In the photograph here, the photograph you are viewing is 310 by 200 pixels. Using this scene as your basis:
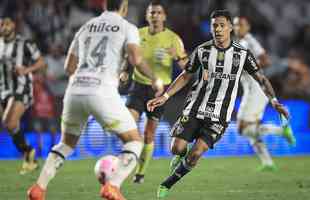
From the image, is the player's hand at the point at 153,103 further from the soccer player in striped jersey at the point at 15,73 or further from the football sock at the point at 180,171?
the soccer player in striped jersey at the point at 15,73

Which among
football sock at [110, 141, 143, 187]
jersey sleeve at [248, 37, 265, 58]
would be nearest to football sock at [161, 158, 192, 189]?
football sock at [110, 141, 143, 187]

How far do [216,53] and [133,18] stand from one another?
10698 millimetres

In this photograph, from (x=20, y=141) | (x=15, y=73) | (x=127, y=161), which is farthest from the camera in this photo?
(x=15, y=73)

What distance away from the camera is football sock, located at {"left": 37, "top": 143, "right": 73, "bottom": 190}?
861 cm

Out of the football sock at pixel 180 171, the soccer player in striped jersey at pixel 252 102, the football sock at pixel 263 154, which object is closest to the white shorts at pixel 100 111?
the football sock at pixel 180 171

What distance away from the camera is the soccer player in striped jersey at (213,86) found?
404 inches

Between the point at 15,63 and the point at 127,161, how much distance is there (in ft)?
20.9

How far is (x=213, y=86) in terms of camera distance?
10.4 metres

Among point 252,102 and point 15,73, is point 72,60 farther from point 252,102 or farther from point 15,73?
point 252,102

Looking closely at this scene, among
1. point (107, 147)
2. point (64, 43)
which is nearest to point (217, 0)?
point (64, 43)

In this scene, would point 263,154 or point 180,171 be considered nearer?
point 180,171

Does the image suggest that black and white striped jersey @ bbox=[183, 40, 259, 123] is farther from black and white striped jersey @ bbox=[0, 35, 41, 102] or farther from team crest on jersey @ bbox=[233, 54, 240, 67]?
black and white striped jersey @ bbox=[0, 35, 41, 102]

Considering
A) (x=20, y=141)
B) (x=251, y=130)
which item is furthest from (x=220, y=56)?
(x=251, y=130)

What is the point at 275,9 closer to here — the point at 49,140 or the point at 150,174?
the point at 49,140
